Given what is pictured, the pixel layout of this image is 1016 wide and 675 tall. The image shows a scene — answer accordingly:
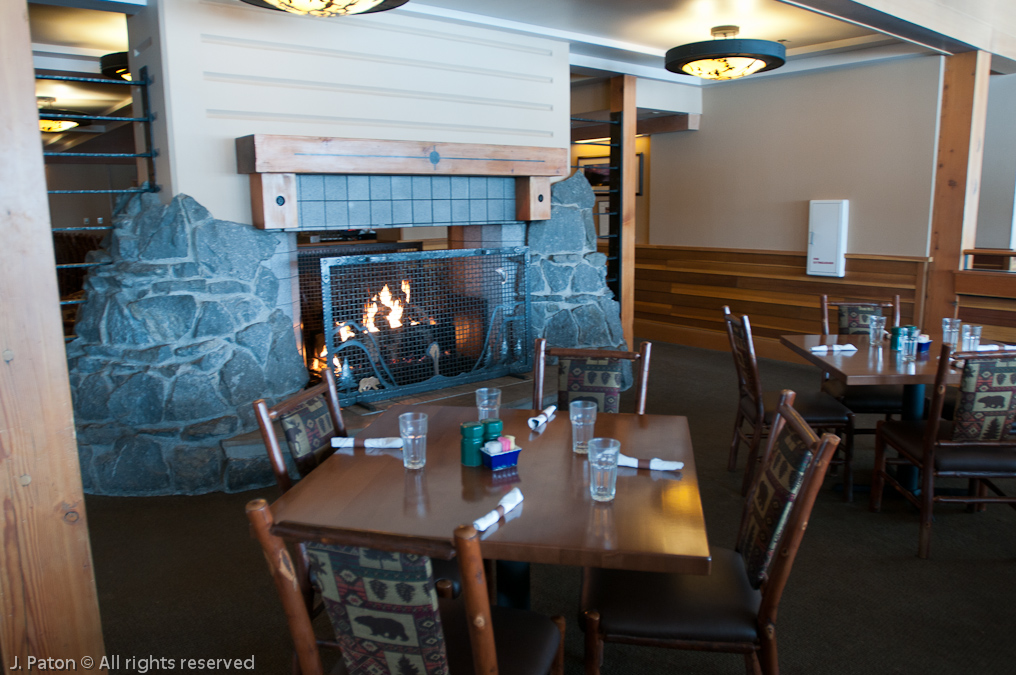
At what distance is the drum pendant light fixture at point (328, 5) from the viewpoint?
8.59 feet

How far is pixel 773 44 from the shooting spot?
404 cm

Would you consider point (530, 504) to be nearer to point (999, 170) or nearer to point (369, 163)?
point (369, 163)

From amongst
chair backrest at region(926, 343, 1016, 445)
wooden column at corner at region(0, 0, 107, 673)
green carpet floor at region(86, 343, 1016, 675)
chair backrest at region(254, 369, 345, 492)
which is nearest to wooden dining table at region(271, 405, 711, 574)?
chair backrest at region(254, 369, 345, 492)

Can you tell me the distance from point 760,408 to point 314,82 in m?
2.69

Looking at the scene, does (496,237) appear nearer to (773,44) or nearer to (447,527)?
(773,44)

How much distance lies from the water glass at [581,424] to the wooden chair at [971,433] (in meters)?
1.41

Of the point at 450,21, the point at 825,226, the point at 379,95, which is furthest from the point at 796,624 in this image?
the point at 825,226

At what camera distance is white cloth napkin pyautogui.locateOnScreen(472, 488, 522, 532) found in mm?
1492

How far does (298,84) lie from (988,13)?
437 cm

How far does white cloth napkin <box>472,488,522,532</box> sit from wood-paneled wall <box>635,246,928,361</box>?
4.68 m

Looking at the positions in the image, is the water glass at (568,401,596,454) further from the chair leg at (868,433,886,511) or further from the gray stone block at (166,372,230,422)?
the gray stone block at (166,372,230,422)

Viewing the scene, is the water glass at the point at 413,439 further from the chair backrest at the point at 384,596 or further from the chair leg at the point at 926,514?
the chair leg at the point at 926,514

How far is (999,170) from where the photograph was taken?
6.05 m

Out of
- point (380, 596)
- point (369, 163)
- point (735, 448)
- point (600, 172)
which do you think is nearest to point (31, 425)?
point (380, 596)
